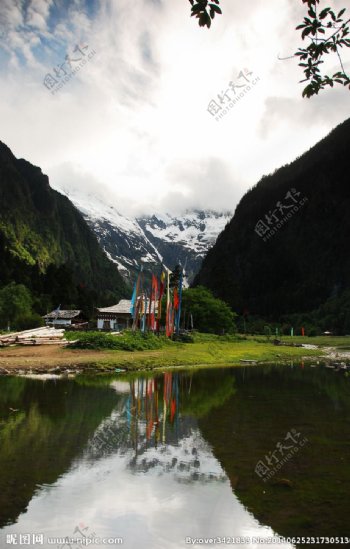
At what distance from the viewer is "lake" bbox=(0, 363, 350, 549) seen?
9219 millimetres

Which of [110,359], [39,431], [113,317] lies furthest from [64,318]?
[39,431]

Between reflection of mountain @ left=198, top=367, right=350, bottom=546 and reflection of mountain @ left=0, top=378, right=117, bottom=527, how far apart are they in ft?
15.5

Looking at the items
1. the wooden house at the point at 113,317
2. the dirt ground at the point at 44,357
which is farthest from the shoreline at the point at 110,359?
the wooden house at the point at 113,317

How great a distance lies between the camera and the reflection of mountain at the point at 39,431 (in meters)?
11.1

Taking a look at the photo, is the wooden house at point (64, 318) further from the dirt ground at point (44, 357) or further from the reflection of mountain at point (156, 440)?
the reflection of mountain at point (156, 440)

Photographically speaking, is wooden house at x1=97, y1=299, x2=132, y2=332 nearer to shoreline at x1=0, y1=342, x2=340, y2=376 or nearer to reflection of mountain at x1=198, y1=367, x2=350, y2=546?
shoreline at x1=0, y1=342, x2=340, y2=376

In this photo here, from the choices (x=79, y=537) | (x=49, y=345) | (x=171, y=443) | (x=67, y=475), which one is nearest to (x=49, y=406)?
(x=171, y=443)

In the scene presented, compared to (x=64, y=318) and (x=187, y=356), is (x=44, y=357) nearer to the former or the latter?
(x=187, y=356)

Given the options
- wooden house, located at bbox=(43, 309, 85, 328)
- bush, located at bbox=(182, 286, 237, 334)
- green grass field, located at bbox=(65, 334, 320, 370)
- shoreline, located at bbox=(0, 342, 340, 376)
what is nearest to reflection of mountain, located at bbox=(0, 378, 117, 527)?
shoreline, located at bbox=(0, 342, 340, 376)

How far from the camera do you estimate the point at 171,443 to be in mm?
15781

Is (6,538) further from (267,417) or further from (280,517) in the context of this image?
(267,417)

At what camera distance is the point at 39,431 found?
1659cm

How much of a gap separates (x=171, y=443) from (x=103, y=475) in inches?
156

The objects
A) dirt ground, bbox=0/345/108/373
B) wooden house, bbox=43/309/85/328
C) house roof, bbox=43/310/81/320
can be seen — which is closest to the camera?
dirt ground, bbox=0/345/108/373
